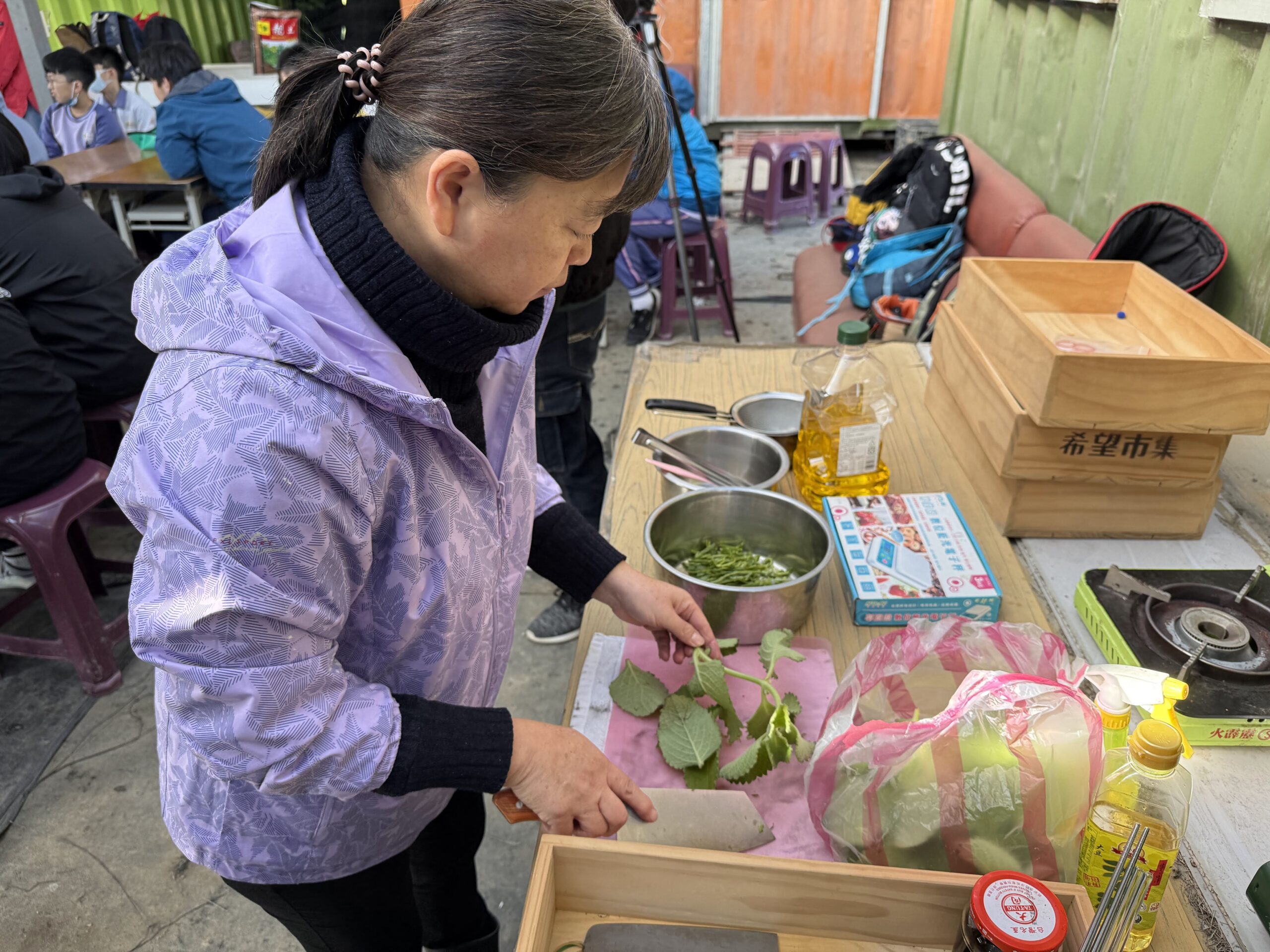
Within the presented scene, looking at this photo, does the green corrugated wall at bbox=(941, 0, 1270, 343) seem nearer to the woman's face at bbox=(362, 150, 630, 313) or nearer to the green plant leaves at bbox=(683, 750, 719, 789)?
the green plant leaves at bbox=(683, 750, 719, 789)

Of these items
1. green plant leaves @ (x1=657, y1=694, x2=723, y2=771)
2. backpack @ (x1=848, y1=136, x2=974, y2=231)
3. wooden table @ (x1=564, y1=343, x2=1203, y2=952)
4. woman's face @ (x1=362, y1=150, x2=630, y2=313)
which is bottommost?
backpack @ (x1=848, y1=136, x2=974, y2=231)

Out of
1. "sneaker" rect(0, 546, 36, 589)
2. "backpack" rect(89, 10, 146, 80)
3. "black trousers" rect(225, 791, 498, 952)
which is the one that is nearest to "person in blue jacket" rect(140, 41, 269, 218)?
"sneaker" rect(0, 546, 36, 589)

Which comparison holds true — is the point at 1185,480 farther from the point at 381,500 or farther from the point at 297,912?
the point at 297,912

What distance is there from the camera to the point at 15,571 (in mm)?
2754

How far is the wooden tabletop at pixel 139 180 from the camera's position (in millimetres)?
4695

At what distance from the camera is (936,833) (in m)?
0.89

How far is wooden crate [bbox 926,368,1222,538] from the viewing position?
4.97 feet

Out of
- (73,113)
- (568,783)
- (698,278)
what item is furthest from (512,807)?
(73,113)

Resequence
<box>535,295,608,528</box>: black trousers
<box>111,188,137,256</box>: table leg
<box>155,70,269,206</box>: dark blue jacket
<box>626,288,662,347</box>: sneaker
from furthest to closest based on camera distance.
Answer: <box>626,288,662,347</box>: sneaker → <box>111,188,137,256</box>: table leg → <box>155,70,269,206</box>: dark blue jacket → <box>535,295,608,528</box>: black trousers

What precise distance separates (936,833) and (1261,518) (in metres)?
1.14

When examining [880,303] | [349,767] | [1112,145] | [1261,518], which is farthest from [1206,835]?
[880,303]

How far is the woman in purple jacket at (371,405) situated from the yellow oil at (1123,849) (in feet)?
1.52

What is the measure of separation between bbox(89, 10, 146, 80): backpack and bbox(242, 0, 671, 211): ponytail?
866 cm

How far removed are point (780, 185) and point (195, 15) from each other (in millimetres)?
7075
